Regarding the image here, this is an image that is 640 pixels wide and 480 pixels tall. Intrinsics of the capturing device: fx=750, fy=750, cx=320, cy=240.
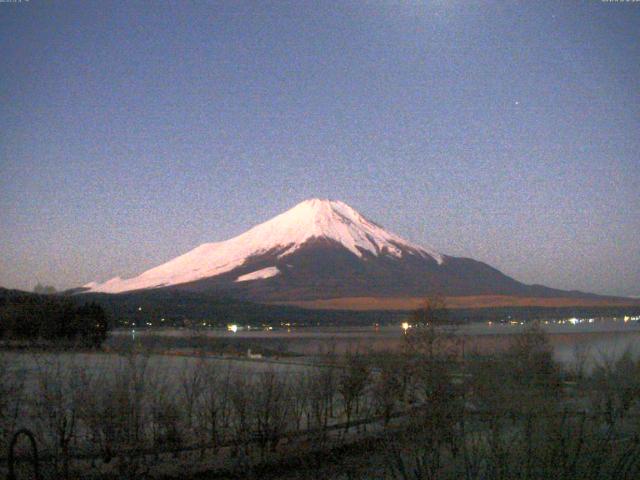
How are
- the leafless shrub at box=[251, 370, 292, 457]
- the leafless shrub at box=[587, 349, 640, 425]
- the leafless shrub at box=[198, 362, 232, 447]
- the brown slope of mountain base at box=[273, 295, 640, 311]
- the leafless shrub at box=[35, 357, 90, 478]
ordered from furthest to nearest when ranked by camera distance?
1. the brown slope of mountain base at box=[273, 295, 640, 311]
2. the leafless shrub at box=[198, 362, 232, 447]
3. the leafless shrub at box=[251, 370, 292, 457]
4. the leafless shrub at box=[587, 349, 640, 425]
5. the leafless shrub at box=[35, 357, 90, 478]

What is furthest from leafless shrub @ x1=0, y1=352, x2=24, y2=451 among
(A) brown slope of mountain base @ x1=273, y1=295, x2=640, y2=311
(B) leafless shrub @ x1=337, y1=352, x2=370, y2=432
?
(A) brown slope of mountain base @ x1=273, y1=295, x2=640, y2=311

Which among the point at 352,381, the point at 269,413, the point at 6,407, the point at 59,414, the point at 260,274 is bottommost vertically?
the point at 269,413

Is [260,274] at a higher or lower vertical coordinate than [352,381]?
higher

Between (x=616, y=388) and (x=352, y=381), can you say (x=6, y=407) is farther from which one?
(x=616, y=388)

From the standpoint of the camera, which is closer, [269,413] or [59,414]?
[59,414]

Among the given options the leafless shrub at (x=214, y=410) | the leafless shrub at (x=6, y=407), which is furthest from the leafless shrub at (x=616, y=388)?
the leafless shrub at (x=6, y=407)

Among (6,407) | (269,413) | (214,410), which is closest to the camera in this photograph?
(6,407)

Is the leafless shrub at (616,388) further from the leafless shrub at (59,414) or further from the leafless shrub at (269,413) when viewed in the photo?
the leafless shrub at (59,414)

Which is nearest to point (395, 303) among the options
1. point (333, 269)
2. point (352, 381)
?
point (333, 269)

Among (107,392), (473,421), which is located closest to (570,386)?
(473,421)

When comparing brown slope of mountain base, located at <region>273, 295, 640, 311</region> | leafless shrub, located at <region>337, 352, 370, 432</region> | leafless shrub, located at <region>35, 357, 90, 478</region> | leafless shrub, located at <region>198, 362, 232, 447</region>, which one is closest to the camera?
leafless shrub, located at <region>35, 357, 90, 478</region>

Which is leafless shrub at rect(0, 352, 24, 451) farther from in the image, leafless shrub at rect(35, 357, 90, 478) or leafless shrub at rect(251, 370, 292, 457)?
leafless shrub at rect(251, 370, 292, 457)

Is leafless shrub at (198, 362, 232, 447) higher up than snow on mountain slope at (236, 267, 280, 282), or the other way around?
snow on mountain slope at (236, 267, 280, 282)

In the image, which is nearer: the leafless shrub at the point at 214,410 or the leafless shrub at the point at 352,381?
the leafless shrub at the point at 214,410
